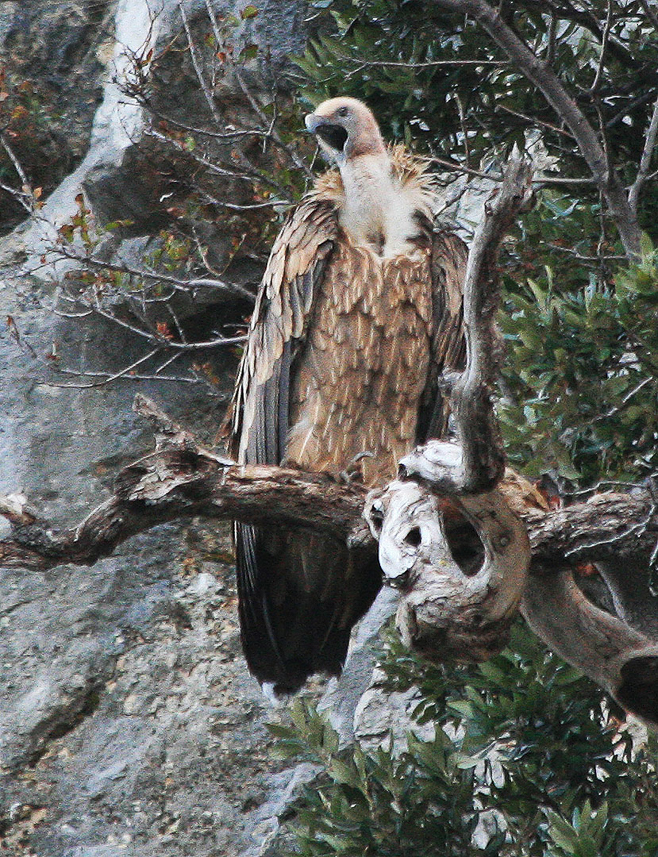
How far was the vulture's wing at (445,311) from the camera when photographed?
3812 mm

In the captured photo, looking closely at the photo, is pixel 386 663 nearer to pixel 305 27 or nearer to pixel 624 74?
pixel 624 74

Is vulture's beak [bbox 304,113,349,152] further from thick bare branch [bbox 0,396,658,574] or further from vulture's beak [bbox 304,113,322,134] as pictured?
thick bare branch [bbox 0,396,658,574]

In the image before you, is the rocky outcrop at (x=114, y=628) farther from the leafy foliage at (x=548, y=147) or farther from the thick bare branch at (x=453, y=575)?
the thick bare branch at (x=453, y=575)

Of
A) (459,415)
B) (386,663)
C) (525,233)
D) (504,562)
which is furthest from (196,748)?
(459,415)

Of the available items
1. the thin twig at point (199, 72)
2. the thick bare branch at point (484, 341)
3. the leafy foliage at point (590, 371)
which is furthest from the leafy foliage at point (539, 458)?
the thin twig at point (199, 72)

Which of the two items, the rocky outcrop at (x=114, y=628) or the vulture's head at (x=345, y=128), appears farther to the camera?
the rocky outcrop at (x=114, y=628)

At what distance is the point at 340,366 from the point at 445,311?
1.31 ft

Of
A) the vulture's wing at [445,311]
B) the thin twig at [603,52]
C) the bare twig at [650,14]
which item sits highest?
the bare twig at [650,14]

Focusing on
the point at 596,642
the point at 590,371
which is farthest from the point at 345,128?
the point at 596,642

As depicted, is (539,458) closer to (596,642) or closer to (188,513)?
(596,642)

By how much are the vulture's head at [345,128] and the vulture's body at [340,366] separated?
13cm

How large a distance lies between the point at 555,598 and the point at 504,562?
518 mm

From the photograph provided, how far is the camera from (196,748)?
551 cm

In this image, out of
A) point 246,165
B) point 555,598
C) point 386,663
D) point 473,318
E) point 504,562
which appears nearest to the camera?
point 473,318
